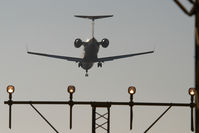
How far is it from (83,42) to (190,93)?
325ft

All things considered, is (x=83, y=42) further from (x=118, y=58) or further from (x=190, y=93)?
(x=190, y=93)

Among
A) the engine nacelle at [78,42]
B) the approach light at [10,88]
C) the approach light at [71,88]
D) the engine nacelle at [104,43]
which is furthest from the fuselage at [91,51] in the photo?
the approach light at [10,88]

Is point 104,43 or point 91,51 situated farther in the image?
point 91,51

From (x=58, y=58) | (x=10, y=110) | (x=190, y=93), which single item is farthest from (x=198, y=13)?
(x=58, y=58)

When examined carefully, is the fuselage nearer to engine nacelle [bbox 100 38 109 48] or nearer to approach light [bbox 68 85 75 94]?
engine nacelle [bbox 100 38 109 48]

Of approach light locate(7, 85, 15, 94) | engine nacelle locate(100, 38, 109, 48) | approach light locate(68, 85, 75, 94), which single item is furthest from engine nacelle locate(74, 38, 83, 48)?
approach light locate(7, 85, 15, 94)

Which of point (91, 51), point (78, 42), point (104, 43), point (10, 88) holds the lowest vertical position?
point (10, 88)

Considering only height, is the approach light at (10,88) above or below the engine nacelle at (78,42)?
below

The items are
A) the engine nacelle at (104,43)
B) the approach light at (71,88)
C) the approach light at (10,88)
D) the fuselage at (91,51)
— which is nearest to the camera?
the approach light at (10,88)

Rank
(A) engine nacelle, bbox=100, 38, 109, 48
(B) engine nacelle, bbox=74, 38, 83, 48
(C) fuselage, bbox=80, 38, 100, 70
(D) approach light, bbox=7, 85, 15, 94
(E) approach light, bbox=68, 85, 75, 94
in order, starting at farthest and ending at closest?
1. (C) fuselage, bbox=80, 38, 100, 70
2. (B) engine nacelle, bbox=74, 38, 83, 48
3. (A) engine nacelle, bbox=100, 38, 109, 48
4. (E) approach light, bbox=68, 85, 75, 94
5. (D) approach light, bbox=7, 85, 15, 94

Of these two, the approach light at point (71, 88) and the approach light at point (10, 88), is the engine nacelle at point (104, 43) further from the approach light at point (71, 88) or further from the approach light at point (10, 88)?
the approach light at point (10, 88)

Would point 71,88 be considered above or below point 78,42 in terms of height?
below

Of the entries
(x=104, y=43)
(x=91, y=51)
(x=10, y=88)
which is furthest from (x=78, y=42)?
(x=10, y=88)

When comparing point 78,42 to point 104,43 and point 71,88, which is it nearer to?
point 104,43
